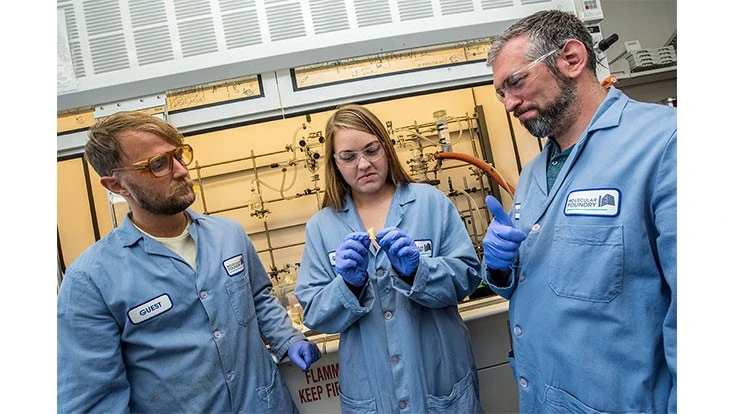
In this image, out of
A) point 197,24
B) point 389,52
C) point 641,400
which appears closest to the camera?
point 641,400

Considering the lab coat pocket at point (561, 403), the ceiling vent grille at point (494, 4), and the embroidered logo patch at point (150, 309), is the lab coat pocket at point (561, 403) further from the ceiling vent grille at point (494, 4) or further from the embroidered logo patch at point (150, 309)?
the ceiling vent grille at point (494, 4)

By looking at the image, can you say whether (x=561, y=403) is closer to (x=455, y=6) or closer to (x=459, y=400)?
(x=459, y=400)

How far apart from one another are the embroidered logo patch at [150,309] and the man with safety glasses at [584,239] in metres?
1.01

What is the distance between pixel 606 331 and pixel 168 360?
1.24 m

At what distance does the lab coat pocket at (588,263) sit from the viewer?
793mm

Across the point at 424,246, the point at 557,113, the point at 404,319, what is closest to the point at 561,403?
the point at 404,319

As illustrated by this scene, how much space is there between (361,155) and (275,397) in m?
0.90

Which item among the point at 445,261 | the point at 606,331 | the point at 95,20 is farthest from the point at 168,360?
the point at 95,20

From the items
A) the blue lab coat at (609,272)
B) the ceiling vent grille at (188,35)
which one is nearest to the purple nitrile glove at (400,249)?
the blue lab coat at (609,272)

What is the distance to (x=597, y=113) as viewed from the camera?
0.92 meters

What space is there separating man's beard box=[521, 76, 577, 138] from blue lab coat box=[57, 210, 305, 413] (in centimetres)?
112

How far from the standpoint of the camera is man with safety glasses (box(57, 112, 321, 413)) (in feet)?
3.37

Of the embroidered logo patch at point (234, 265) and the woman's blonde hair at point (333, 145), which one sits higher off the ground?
the woman's blonde hair at point (333, 145)

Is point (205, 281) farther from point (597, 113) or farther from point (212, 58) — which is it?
point (597, 113)
